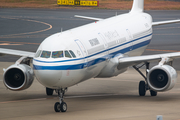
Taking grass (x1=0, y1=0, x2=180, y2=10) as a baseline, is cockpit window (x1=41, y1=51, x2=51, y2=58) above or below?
above

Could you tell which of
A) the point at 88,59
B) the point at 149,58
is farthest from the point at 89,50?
the point at 149,58

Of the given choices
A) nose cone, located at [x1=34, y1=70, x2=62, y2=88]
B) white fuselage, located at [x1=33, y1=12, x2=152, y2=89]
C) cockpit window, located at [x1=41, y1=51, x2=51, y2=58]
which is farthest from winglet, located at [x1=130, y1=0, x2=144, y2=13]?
nose cone, located at [x1=34, y1=70, x2=62, y2=88]

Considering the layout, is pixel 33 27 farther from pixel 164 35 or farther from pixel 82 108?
pixel 82 108

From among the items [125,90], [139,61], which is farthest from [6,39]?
[139,61]

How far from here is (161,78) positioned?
22.2m

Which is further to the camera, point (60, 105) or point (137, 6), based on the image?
point (137, 6)

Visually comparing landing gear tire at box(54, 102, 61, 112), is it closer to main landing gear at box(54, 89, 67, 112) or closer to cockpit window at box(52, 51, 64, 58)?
main landing gear at box(54, 89, 67, 112)

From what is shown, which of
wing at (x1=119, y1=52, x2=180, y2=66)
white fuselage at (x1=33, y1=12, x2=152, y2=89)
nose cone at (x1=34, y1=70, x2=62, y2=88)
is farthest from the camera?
wing at (x1=119, y1=52, x2=180, y2=66)

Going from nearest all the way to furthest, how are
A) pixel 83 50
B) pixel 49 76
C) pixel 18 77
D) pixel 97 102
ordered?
pixel 49 76 → pixel 83 50 → pixel 97 102 → pixel 18 77

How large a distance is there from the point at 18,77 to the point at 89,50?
481 cm

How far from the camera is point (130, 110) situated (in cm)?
1994

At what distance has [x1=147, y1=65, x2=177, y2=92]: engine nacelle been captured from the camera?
2162cm

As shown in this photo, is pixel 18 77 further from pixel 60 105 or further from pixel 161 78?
pixel 161 78

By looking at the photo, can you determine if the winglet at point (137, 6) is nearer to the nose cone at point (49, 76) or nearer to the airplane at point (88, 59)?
the airplane at point (88, 59)
